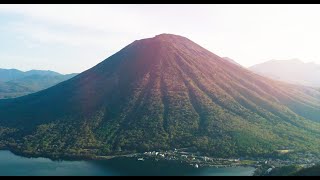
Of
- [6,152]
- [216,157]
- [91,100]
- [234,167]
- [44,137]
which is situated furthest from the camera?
[91,100]

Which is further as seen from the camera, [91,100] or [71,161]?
[91,100]

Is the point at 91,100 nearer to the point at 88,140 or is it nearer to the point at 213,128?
the point at 88,140

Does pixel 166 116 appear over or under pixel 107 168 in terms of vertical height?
over

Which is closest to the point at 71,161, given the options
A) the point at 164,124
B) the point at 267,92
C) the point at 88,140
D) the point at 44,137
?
the point at 88,140

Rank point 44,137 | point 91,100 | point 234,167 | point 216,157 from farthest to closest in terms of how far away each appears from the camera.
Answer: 1. point 91,100
2. point 44,137
3. point 216,157
4. point 234,167

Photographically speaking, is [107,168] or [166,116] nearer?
[107,168]
